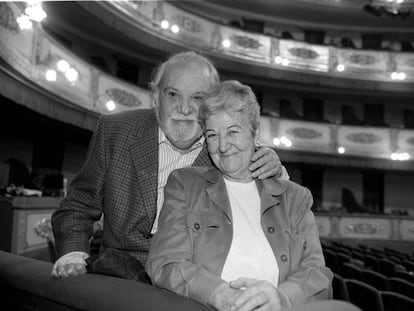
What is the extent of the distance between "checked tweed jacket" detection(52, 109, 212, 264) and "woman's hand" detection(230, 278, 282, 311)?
0.69 meters

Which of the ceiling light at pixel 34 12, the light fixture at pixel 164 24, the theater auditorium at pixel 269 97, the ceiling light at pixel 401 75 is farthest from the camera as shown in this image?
the ceiling light at pixel 401 75

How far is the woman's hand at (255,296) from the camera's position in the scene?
3.58 feet

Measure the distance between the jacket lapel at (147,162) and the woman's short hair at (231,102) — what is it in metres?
0.44

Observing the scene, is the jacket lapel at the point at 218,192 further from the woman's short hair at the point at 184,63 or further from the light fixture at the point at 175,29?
the light fixture at the point at 175,29

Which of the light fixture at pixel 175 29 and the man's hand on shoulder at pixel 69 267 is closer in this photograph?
the man's hand on shoulder at pixel 69 267

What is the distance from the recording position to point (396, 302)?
109 inches

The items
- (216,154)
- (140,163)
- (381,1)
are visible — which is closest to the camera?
(216,154)

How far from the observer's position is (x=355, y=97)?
13859 millimetres

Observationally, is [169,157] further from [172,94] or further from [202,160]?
[172,94]

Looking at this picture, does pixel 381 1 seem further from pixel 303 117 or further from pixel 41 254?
pixel 41 254

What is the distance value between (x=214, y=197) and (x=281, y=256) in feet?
0.99

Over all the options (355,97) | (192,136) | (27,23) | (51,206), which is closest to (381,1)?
(355,97)

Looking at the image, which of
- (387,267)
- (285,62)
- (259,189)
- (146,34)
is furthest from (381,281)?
(285,62)

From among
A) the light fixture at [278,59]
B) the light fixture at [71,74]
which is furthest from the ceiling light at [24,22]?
the light fixture at [278,59]
